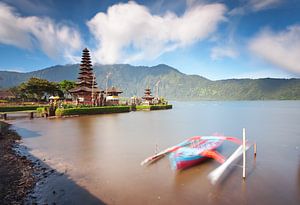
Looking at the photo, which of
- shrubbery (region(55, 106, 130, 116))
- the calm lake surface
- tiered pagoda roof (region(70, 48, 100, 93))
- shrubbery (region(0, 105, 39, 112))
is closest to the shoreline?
the calm lake surface

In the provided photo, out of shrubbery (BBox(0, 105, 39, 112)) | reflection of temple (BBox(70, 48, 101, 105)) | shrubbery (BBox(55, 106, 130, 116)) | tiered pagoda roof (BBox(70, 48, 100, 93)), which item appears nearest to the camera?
shrubbery (BBox(55, 106, 130, 116))

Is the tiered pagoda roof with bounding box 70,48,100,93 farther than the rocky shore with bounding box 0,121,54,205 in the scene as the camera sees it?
Yes

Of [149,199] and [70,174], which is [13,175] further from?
[149,199]

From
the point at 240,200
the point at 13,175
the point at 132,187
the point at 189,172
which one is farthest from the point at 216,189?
the point at 13,175

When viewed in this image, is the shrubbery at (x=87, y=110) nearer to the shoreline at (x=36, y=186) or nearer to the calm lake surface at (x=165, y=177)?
the calm lake surface at (x=165, y=177)

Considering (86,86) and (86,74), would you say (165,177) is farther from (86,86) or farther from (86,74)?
(86,74)

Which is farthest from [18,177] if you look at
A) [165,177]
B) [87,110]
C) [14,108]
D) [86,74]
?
[86,74]

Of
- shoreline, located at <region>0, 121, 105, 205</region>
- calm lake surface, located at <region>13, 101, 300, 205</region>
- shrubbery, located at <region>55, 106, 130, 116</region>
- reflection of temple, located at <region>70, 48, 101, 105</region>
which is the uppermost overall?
A: reflection of temple, located at <region>70, 48, 101, 105</region>

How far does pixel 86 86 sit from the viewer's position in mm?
55594

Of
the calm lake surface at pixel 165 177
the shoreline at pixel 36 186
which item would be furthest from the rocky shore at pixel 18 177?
the calm lake surface at pixel 165 177

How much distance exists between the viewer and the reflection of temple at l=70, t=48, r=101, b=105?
47.6 m

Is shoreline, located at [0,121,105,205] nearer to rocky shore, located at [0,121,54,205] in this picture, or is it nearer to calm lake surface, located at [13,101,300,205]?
rocky shore, located at [0,121,54,205]

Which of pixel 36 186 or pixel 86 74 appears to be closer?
pixel 36 186

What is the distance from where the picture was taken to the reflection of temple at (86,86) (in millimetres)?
47553
